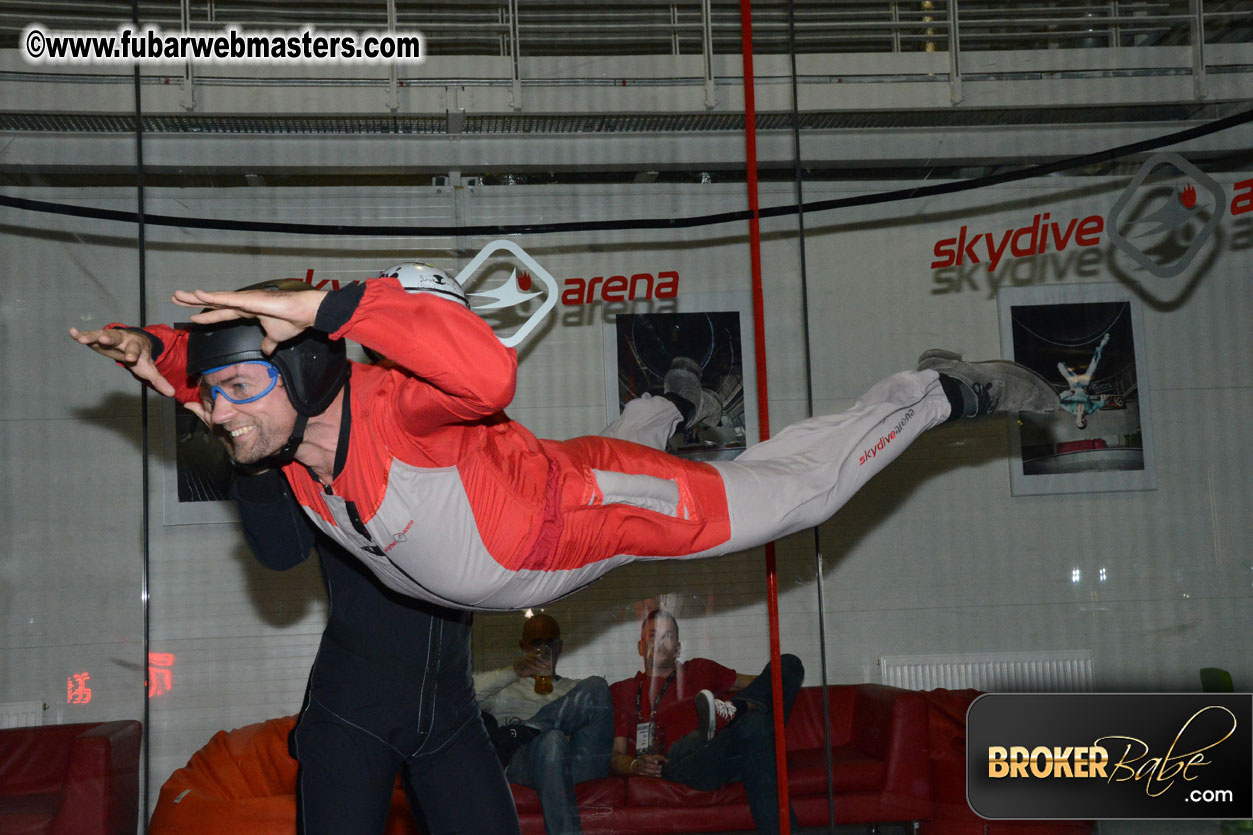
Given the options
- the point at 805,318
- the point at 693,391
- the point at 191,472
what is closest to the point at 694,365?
the point at 693,391

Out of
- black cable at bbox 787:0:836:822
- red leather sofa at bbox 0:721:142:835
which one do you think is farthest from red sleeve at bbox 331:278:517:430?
red leather sofa at bbox 0:721:142:835

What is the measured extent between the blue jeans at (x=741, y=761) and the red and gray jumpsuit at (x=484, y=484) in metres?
1.05

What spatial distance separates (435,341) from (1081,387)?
7.92 ft

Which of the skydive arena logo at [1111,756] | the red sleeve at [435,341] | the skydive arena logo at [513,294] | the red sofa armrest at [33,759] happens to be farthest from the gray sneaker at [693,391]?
the red sofa armrest at [33,759]

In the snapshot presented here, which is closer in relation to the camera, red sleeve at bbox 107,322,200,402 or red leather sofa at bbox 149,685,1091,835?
red sleeve at bbox 107,322,200,402

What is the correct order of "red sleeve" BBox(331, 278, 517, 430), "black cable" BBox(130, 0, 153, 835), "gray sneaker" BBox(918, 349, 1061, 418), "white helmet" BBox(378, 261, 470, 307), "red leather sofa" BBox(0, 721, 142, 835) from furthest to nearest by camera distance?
"black cable" BBox(130, 0, 153, 835) < "red leather sofa" BBox(0, 721, 142, 835) < "gray sneaker" BBox(918, 349, 1061, 418) < "white helmet" BBox(378, 261, 470, 307) < "red sleeve" BBox(331, 278, 517, 430)

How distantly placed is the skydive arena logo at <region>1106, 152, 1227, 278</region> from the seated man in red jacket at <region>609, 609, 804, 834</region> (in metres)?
1.76

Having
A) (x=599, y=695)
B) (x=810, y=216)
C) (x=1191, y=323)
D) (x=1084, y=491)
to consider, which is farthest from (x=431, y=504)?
(x=1191, y=323)

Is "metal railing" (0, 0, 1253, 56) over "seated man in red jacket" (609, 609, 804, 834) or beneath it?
over

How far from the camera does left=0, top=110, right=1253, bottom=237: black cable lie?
9.43 ft

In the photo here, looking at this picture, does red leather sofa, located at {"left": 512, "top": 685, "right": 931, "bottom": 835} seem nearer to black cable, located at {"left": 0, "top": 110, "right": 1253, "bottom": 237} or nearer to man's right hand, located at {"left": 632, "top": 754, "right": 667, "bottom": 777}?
man's right hand, located at {"left": 632, "top": 754, "right": 667, "bottom": 777}

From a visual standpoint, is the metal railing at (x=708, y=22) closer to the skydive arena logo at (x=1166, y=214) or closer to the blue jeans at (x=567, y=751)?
the skydive arena logo at (x=1166, y=214)

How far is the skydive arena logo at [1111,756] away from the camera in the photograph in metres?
2.75

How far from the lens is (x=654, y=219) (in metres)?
3.04
